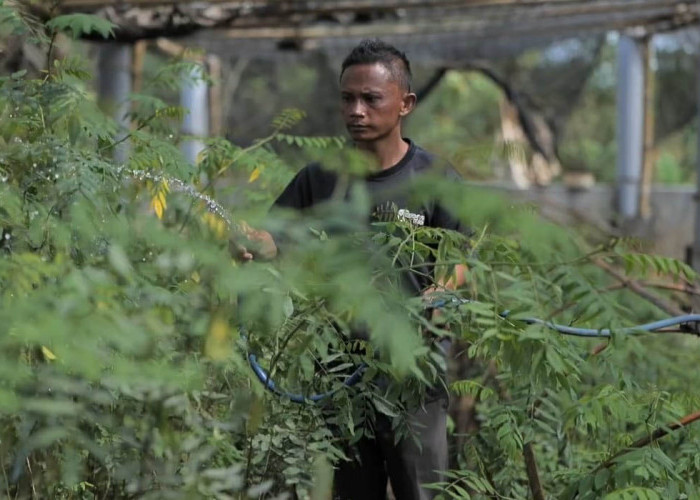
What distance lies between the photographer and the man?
156 inches

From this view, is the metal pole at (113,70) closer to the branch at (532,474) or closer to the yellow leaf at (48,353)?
the branch at (532,474)

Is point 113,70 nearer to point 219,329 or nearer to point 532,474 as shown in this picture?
point 532,474

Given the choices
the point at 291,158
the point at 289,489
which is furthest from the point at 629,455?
the point at 291,158

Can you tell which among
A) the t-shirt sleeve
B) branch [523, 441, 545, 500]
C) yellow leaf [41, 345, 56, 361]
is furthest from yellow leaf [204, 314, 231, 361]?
branch [523, 441, 545, 500]

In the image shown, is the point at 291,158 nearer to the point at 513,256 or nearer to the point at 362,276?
the point at 513,256

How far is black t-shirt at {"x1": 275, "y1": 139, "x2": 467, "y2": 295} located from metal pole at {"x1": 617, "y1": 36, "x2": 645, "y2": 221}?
405 inches

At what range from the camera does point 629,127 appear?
14.4 m

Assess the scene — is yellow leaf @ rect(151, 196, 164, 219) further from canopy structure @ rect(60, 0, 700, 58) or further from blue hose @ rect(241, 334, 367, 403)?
canopy structure @ rect(60, 0, 700, 58)

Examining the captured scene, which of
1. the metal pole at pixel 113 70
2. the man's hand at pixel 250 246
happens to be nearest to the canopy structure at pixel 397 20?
the metal pole at pixel 113 70

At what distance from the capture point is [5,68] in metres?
7.75

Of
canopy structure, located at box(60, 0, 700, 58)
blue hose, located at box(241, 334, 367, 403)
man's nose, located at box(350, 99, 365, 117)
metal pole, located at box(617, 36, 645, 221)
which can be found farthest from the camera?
metal pole, located at box(617, 36, 645, 221)

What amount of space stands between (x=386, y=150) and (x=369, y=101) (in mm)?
179

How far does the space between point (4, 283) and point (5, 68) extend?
5.43 meters

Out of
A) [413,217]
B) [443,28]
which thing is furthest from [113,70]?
[413,217]
